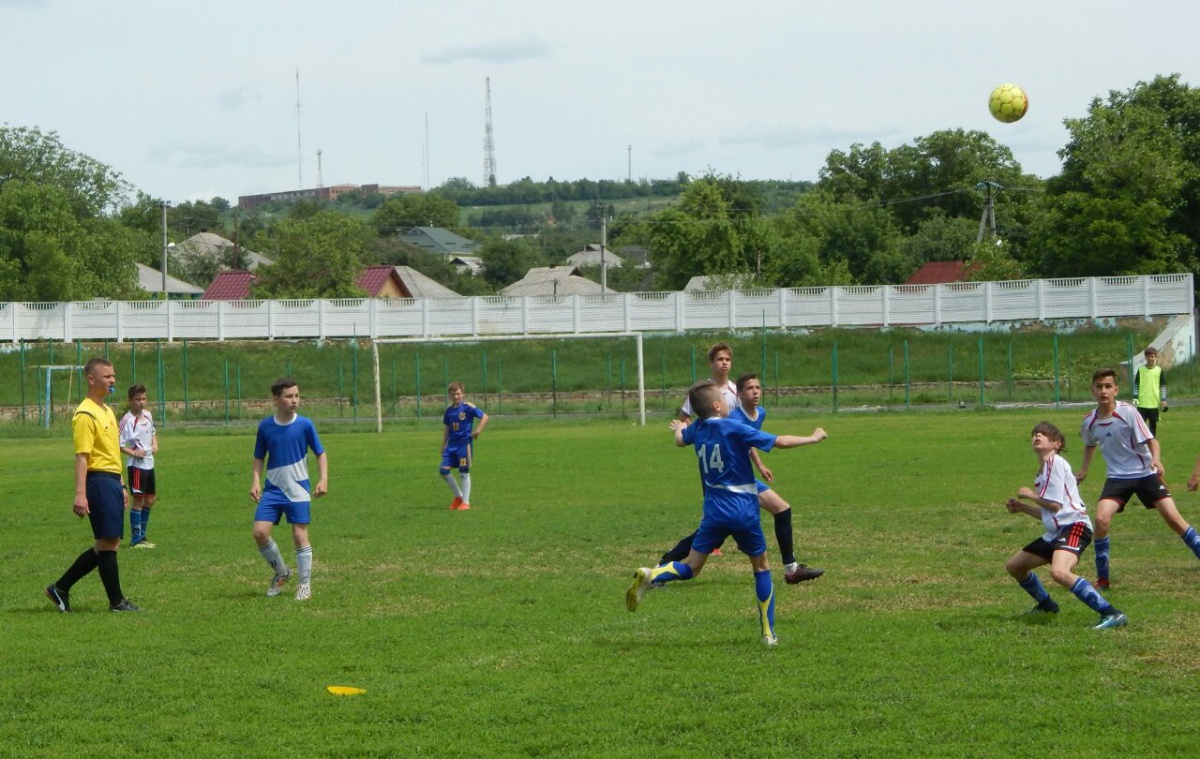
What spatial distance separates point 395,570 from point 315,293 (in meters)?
75.7

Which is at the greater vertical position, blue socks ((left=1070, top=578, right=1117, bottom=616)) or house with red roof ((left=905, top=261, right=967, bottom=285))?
house with red roof ((left=905, top=261, right=967, bottom=285))

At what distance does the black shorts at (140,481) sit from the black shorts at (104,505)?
5.66 metres

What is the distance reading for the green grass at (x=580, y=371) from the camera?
5216 cm

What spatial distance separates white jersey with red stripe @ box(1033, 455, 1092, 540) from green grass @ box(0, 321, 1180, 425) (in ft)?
127

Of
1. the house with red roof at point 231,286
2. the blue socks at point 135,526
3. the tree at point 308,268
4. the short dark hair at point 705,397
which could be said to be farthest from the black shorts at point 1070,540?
the house with red roof at point 231,286

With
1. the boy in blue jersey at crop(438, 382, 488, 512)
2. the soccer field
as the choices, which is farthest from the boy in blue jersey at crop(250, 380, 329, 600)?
the boy in blue jersey at crop(438, 382, 488, 512)

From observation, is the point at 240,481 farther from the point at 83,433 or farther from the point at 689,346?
the point at 689,346

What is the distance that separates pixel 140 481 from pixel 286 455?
19.2 feet

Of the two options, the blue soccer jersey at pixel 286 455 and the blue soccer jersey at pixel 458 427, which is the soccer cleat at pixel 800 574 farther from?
the blue soccer jersey at pixel 458 427

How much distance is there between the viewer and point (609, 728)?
24.8ft

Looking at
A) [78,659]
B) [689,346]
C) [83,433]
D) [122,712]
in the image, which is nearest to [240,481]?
[83,433]

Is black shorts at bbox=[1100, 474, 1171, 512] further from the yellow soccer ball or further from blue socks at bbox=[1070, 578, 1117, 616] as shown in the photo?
the yellow soccer ball

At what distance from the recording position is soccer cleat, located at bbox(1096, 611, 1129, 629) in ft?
32.3


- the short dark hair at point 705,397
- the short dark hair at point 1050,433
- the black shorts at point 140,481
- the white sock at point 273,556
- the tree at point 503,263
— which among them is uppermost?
the tree at point 503,263
